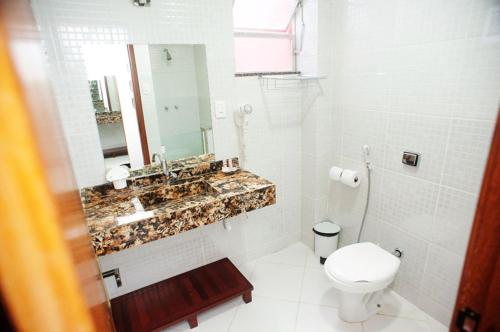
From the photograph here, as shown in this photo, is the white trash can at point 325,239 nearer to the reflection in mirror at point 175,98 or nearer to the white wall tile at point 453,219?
the white wall tile at point 453,219

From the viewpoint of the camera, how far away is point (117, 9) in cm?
153

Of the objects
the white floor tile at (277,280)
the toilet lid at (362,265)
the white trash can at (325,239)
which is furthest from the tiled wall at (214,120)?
the toilet lid at (362,265)

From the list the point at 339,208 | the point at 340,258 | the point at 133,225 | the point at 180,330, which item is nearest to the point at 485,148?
the point at 340,258

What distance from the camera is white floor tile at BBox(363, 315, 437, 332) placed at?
1.70m

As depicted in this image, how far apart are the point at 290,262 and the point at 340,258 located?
750mm

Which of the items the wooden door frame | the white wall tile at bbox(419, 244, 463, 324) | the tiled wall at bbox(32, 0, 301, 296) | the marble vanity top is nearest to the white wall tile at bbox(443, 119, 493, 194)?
the white wall tile at bbox(419, 244, 463, 324)

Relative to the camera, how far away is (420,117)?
162cm

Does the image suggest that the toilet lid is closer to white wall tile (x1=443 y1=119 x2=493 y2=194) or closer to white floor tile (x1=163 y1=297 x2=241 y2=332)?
white wall tile (x1=443 y1=119 x2=493 y2=194)

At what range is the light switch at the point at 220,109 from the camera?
6.43 ft

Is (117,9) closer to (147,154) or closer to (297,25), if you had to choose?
(147,154)

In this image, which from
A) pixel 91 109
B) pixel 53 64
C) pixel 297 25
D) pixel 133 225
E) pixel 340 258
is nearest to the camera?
pixel 133 225

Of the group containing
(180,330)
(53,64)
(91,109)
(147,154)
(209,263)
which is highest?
(53,64)

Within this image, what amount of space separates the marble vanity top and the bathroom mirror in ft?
0.66

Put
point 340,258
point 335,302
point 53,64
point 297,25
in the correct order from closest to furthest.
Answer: point 53,64, point 340,258, point 335,302, point 297,25
